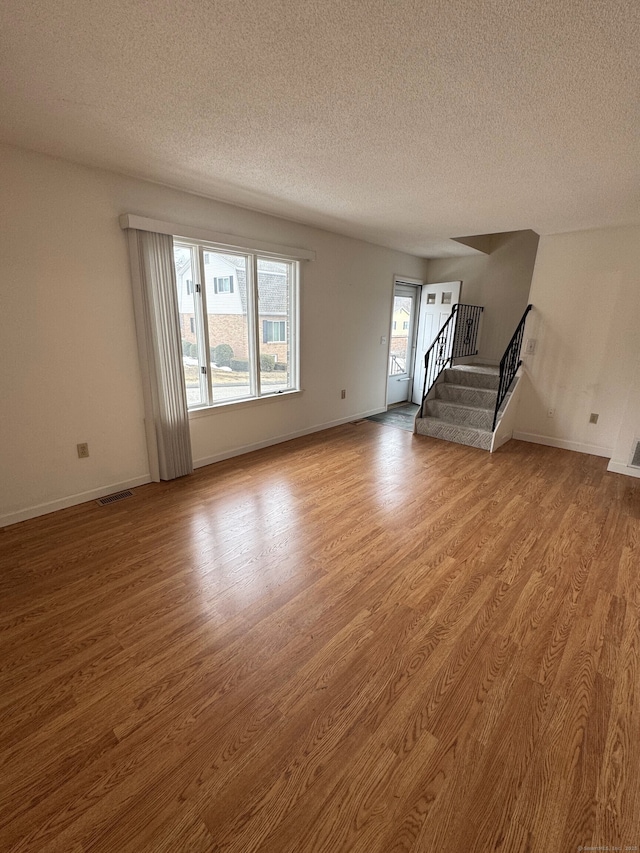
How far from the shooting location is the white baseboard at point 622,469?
388cm

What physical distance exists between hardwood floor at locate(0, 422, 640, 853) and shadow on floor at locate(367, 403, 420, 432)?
264 centimetres

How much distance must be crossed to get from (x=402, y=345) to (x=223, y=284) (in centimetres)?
388

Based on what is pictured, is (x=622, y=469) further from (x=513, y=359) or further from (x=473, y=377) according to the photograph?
(x=473, y=377)

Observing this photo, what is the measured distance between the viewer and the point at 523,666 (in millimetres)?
1703

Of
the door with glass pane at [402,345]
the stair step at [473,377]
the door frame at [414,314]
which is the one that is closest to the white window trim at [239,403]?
the door frame at [414,314]

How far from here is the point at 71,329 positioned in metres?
2.82

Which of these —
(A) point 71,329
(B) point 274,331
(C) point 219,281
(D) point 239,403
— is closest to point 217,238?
(C) point 219,281

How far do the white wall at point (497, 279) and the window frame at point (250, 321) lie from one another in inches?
135

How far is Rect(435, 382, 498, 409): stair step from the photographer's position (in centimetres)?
496

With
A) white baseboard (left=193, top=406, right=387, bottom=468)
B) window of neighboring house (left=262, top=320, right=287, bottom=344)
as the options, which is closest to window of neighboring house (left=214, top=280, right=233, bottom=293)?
window of neighboring house (left=262, top=320, right=287, bottom=344)

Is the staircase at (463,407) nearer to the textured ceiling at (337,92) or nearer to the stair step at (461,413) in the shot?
the stair step at (461,413)

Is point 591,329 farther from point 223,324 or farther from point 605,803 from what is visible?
point 605,803

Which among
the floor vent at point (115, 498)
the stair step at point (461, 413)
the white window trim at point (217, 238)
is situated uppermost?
the white window trim at point (217, 238)

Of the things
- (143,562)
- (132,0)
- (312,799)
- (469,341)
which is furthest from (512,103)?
(469,341)
